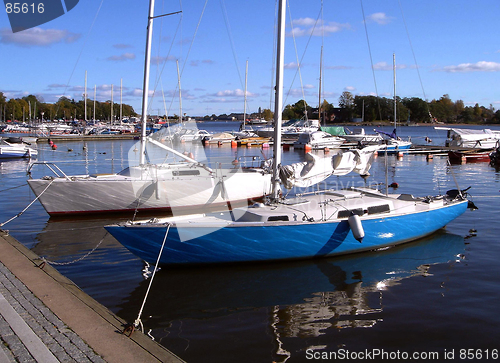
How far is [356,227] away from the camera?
37.6 ft

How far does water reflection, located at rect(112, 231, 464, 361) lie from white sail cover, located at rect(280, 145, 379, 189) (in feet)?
8.25

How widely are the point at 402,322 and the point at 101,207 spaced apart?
1348 cm

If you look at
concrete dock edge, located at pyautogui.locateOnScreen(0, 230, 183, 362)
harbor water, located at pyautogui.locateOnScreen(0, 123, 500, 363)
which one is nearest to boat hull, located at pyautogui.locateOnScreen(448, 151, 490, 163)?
harbor water, located at pyautogui.locateOnScreen(0, 123, 500, 363)

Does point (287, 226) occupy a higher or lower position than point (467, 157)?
lower

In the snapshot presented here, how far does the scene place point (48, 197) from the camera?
17.8 m

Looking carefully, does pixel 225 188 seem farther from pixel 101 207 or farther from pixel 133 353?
pixel 133 353

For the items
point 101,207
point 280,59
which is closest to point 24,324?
point 280,59

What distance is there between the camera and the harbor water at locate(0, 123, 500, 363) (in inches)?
314

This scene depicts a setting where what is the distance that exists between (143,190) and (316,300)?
10531 millimetres

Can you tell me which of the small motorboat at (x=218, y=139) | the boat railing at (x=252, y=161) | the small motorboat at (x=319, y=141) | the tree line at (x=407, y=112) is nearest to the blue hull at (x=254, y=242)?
the boat railing at (x=252, y=161)

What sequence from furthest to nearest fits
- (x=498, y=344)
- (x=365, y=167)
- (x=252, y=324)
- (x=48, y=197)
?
(x=48, y=197)
(x=365, y=167)
(x=252, y=324)
(x=498, y=344)

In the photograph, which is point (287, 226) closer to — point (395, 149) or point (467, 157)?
point (467, 157)

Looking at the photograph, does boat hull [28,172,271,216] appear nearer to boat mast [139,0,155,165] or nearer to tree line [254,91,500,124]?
boat mast [139,0,155,165]

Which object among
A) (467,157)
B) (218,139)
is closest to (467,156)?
(467,157)
